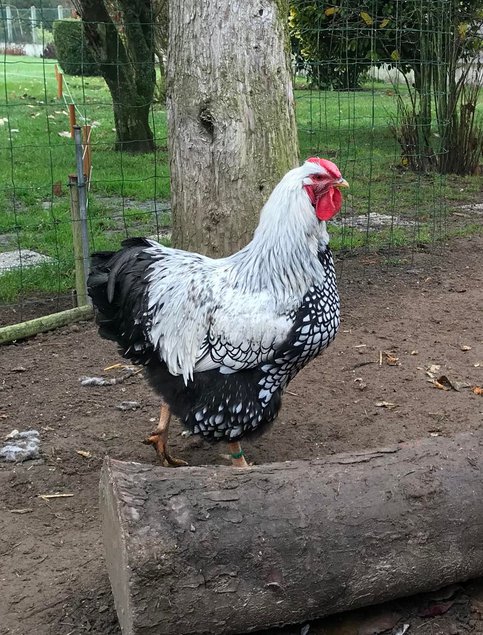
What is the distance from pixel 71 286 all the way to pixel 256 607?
426 centimetres

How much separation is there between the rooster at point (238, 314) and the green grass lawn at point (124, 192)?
8.01 feet

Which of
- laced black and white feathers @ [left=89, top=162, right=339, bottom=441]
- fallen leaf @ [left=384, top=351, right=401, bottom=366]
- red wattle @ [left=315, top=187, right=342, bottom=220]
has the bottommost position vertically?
fallen leaf @ [left=384, top=351, right=401, bottom=366]

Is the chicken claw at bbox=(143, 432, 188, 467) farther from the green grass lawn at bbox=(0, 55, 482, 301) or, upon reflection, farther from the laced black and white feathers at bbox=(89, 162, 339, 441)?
the green grass lawn at bbox=(0, 55, 482, 301)

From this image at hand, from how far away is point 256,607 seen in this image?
245 centimetres

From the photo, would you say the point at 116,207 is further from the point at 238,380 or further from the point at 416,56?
the point at 238,380

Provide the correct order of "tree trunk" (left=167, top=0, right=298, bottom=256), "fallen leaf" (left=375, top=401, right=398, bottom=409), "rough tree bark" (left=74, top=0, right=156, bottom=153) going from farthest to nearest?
1. "rough tree bark" (left=74, top=0, right=156, bottom=153)
2. "tree trunk" (left=167, top=0, right=298, bottom=256)
3. "fallen leaf" (left=375, top=401, right=398, bottom=409)

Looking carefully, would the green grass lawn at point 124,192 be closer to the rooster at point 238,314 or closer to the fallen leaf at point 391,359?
the fallen leaf at point 391,359

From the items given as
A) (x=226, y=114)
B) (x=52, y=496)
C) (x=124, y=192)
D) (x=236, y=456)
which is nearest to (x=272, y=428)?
(x=236, y=456)

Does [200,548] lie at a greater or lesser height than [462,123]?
lesser

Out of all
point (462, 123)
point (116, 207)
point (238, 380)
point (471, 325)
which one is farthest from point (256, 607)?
point (462, 123)

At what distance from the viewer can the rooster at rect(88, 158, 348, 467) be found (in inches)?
134

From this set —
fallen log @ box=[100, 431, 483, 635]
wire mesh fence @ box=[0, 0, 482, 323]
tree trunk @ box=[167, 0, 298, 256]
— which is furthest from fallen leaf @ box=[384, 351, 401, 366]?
wire mesh fence @ box=[0, 0, 482, 323]

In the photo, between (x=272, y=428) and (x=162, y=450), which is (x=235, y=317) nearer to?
(x=162, y=450)

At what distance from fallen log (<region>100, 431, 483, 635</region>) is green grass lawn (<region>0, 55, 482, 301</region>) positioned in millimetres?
3742
